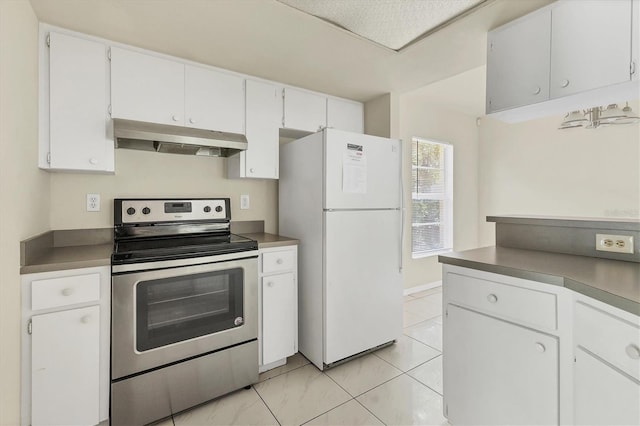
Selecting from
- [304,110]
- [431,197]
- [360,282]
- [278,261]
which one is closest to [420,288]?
[431,197]

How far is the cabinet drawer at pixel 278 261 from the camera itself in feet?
7.07

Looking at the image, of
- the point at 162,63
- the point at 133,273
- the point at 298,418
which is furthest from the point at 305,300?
the point at 162,63

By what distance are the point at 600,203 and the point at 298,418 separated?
13.2 feet

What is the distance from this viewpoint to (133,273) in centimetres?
162

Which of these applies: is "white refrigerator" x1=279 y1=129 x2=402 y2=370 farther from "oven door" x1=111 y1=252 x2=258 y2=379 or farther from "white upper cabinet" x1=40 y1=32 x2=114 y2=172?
"white upper cabinet" x1=40 y1=32 x2=114 y2=172

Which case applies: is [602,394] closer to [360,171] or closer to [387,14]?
[360,171]

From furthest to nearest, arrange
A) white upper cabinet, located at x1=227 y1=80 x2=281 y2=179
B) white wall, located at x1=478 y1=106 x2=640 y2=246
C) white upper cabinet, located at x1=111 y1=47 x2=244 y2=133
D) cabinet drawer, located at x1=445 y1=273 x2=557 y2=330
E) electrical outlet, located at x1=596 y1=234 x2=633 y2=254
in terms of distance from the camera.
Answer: white wall, located at x1=478 y1=106 x2=640 y2=246, white upper cabinet, located at x1=227 y1=80 x2=281 y2=179, white upper cabinet, located at x1=111 y1=47 x2=244 y2=133, electrical outlet, located at x1=596 y1=234 x2=633 y2=254, cabinet drawer, located at x1=445 y1=273 x2=557 y2=330

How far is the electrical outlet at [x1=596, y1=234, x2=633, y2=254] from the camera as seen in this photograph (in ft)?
4.56

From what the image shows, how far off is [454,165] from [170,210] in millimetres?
3832

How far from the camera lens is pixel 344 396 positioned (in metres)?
1.93

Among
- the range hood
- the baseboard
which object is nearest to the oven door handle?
the range hood

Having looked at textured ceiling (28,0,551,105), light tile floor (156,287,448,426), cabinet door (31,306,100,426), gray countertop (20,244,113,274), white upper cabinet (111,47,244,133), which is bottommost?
light tile floor (156,287,448,426)

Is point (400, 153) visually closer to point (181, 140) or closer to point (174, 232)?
point (181, 140)

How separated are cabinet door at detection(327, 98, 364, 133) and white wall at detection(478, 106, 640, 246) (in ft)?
8.49
